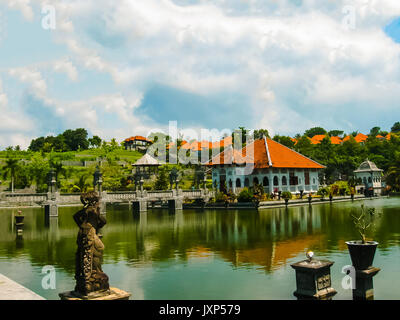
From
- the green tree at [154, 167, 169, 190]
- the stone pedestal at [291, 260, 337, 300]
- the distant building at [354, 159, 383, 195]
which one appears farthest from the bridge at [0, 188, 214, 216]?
the distant building at [354, 159, 383, 195]

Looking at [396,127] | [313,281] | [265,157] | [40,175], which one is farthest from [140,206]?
[396,127]

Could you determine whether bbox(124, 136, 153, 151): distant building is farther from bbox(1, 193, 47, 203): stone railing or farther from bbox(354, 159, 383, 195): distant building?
bbox(1, 193, 47, 203): stone railing

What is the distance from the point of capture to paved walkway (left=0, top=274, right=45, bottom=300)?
7.28 m

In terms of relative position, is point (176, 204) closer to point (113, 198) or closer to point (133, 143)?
point (113, 198)

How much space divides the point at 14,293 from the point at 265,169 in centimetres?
3457

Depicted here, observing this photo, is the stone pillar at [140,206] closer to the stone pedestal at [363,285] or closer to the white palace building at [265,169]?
the white palace building at [265,169]

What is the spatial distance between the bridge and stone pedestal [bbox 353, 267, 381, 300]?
24939 millimetres

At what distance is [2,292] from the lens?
776 cm

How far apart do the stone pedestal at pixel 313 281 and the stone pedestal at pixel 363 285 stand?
414mm

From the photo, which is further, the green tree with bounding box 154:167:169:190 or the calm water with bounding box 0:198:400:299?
the green tree with bounding box 154:167:169:190

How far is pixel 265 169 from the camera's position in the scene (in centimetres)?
4050

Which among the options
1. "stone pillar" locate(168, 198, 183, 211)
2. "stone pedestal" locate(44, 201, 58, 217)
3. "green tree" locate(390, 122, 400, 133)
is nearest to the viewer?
"stone pedestal" locate(44, 201, 58, 217)

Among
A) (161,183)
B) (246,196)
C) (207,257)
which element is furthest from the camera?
(161,183)
